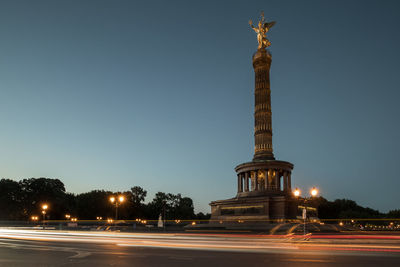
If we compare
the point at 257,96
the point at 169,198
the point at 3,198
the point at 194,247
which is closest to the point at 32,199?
the point at 3,198

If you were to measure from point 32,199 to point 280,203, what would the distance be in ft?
239

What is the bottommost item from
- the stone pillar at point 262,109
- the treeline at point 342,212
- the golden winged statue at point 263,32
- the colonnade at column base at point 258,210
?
the treeline at point 342,212

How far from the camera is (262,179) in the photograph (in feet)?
214

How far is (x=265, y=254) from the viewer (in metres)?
15.4

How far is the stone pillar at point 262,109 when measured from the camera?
6581 cm

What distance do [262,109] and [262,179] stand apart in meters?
13.4

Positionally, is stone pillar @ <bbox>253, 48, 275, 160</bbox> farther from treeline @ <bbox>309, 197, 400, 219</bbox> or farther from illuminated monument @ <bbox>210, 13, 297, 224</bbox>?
treeline @ <bbox>309, 197, 400, 219</bbox>

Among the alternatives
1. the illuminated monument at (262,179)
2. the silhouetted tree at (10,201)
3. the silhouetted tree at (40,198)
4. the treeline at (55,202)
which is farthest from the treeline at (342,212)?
the silhouetted tree at (10,201)

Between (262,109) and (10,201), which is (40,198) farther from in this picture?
(262,109)

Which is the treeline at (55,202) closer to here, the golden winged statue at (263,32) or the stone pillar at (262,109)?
the stone pillar at (262,109)

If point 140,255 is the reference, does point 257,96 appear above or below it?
above

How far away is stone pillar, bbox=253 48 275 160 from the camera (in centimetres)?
6581

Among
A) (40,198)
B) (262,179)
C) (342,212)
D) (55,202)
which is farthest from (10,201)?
(342,212)

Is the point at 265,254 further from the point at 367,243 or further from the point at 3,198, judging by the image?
the point at 3,198
